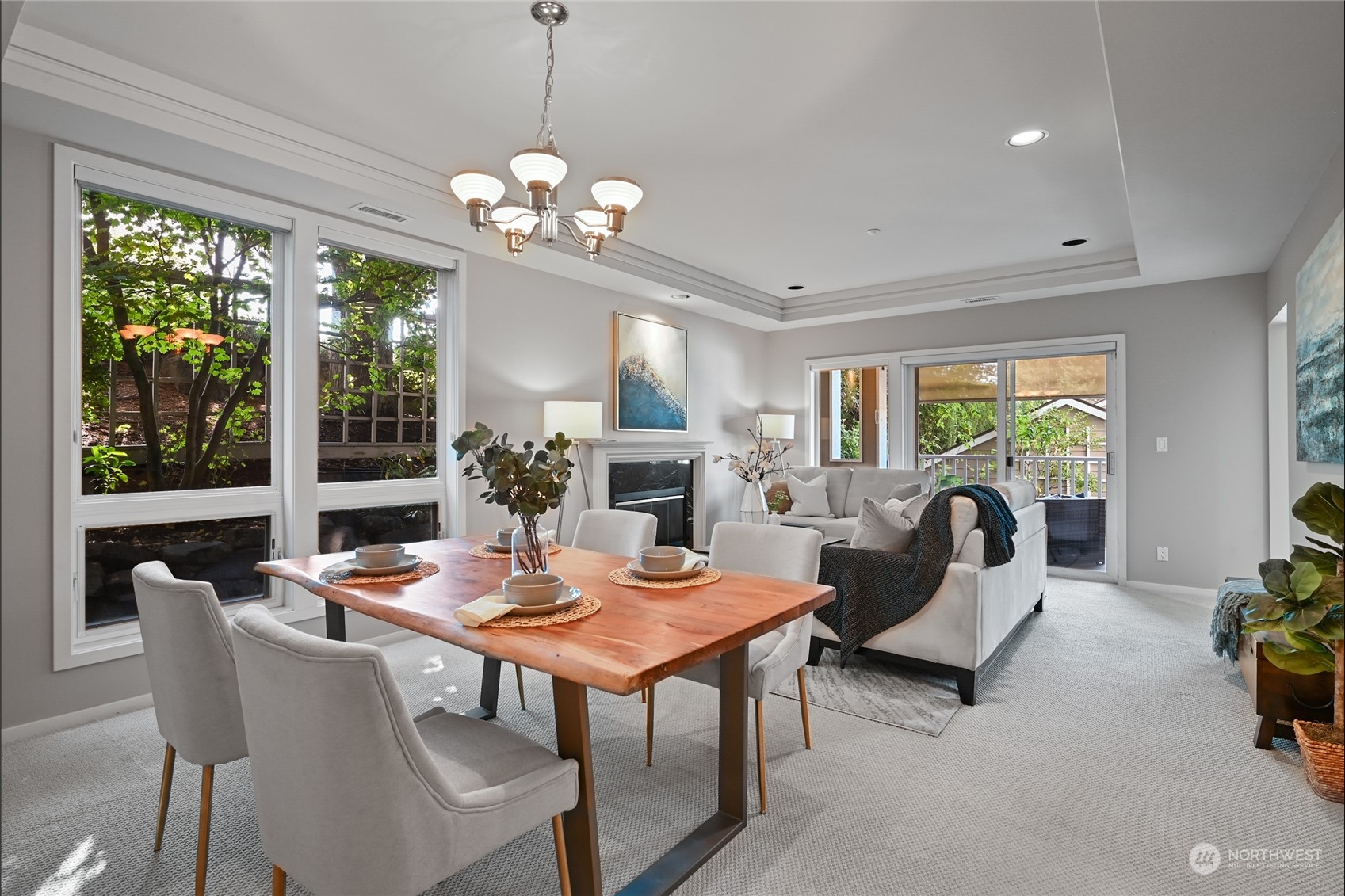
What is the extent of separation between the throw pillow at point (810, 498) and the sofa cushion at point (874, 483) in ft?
0.46

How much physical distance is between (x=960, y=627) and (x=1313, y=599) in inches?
46.1

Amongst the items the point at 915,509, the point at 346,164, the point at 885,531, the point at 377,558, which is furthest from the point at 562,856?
the point at 346,164

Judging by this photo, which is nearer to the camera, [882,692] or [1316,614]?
[1316,614]

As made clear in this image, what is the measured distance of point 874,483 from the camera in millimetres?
5879

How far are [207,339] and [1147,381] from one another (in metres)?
6.06

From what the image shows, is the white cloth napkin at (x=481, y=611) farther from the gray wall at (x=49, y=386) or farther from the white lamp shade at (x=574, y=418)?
the white lamp shade at (x=574, y=418)

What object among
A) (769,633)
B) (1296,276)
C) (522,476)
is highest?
(1296,276)

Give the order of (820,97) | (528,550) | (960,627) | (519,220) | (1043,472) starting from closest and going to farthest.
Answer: (528,550)
(519,220)
(820,97)
(960,627)
(1043,472)

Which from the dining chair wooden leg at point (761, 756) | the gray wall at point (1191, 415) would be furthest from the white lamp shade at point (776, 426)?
the dining chair wooden leg at point (761, 756)

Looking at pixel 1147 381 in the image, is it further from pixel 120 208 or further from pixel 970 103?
pixel 120 208

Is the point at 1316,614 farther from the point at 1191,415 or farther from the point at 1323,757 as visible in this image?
the point at 1191,415

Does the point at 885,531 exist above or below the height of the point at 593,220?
below

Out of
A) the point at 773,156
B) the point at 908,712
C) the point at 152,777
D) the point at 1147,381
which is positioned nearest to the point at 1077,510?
the point at 1147,381

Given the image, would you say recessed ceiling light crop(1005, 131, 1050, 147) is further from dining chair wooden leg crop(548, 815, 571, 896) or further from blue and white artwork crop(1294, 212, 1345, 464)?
dining chair wooden leg crop(548, 815, 571, 896)
